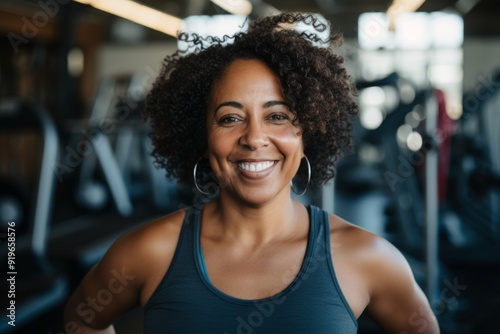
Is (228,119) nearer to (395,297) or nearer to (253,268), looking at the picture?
(253,268)

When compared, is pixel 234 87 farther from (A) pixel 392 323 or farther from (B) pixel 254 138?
(A) pixel 392 323

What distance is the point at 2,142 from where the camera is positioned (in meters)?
7.49

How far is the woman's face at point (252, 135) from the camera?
1.19 m

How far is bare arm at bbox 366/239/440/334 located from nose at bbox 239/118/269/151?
12.0 inches

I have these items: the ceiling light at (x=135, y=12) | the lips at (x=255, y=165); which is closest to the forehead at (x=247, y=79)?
the lips at (x=255, y=165)

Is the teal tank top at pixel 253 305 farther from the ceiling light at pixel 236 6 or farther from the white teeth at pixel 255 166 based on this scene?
the ceiling light at pixel 236 6

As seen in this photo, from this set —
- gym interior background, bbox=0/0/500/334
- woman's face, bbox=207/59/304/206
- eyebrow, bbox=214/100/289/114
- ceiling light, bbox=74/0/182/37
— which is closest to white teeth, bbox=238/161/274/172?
woman's face, bbox=207/59/304/206

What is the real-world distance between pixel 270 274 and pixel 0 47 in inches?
288

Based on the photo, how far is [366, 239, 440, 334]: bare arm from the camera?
119cm

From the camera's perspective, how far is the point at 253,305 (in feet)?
3.66

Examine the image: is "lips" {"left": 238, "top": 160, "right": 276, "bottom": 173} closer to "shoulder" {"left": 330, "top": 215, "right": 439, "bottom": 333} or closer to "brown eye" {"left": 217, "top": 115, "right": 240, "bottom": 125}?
"brown eye" {"left": 217, "top": 115, "right": 240, "bottom": 125}

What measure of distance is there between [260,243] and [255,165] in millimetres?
181

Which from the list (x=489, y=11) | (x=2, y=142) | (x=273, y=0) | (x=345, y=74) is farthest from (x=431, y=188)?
(x=489, y=11)

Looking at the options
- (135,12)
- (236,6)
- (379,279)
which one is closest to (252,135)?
(379,279)
